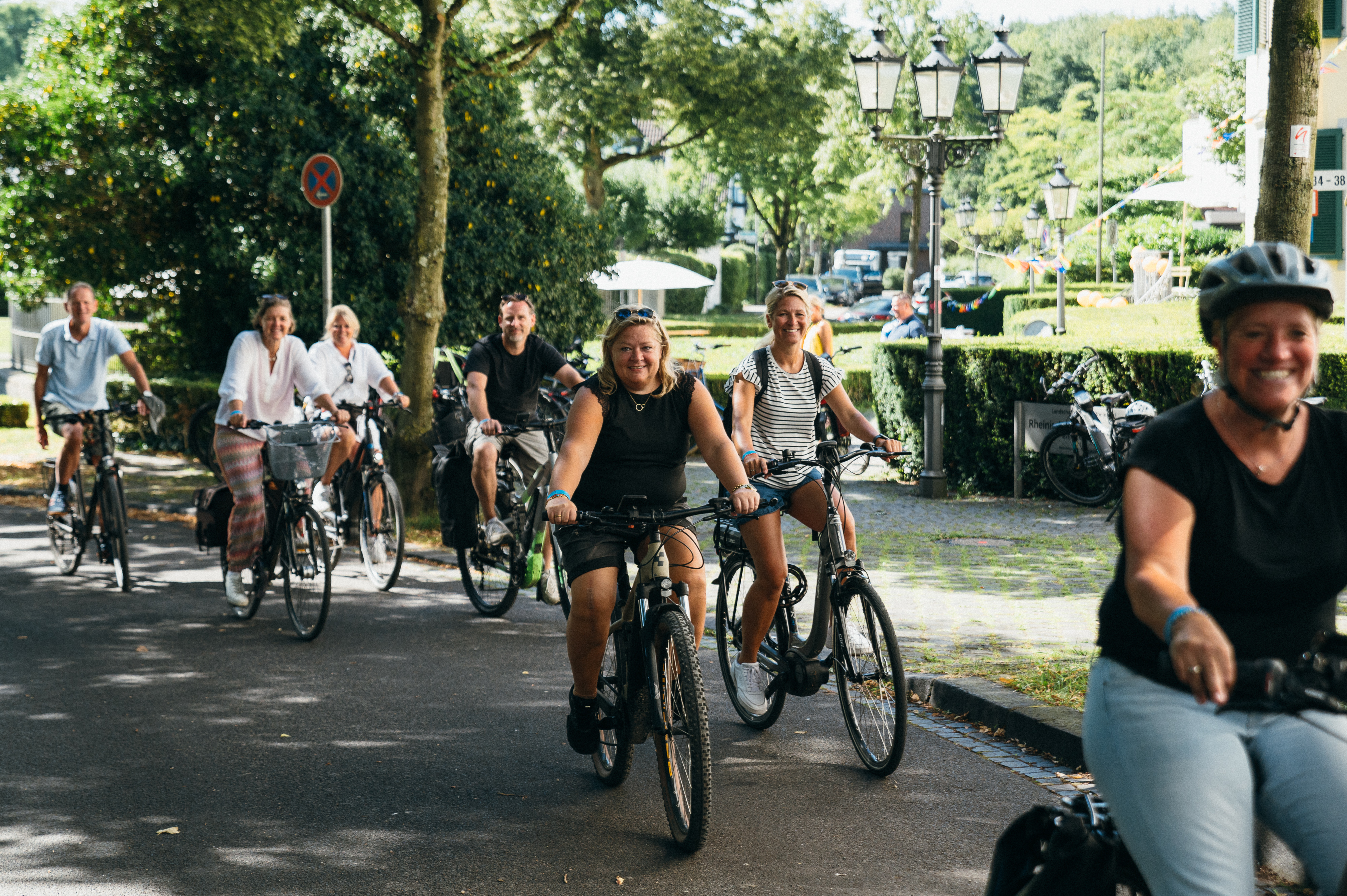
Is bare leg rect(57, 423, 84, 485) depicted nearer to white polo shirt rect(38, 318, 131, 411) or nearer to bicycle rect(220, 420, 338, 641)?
white polo shirt rect(38, 318, 131, 411)

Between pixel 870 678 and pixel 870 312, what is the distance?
47.0 metres

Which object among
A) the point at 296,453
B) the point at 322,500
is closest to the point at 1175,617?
the point at 296,453

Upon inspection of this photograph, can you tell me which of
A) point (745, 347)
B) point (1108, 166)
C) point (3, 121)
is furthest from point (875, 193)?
point (3, 121)

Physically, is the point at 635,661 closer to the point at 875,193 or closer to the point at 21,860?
the point at 21,860

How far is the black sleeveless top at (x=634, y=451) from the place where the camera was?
495 centimetres

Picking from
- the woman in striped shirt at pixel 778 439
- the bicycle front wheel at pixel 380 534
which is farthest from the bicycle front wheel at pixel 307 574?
the woman in striped shirt at pixel 778 439

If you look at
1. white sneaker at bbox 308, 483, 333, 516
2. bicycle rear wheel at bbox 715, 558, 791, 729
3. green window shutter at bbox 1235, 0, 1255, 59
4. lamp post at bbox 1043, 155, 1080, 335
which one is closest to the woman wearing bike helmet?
bicycle rear wheel at bbox 715, 558, 791, 729

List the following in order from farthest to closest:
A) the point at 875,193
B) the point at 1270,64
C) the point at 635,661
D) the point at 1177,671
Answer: the point at 875,193, the point at 1270,64, the point at 635,661, the point at 1177,671

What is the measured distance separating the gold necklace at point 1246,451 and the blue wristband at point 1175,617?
313mm

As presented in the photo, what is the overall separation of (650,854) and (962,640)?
337cm

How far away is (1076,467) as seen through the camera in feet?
42.1

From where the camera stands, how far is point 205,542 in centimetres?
859

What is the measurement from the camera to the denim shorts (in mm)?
5629

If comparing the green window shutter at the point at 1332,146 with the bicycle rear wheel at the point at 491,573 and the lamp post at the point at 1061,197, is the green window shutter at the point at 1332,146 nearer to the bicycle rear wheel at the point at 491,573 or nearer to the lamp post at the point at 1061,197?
the lamp post at the point at 1061,197
